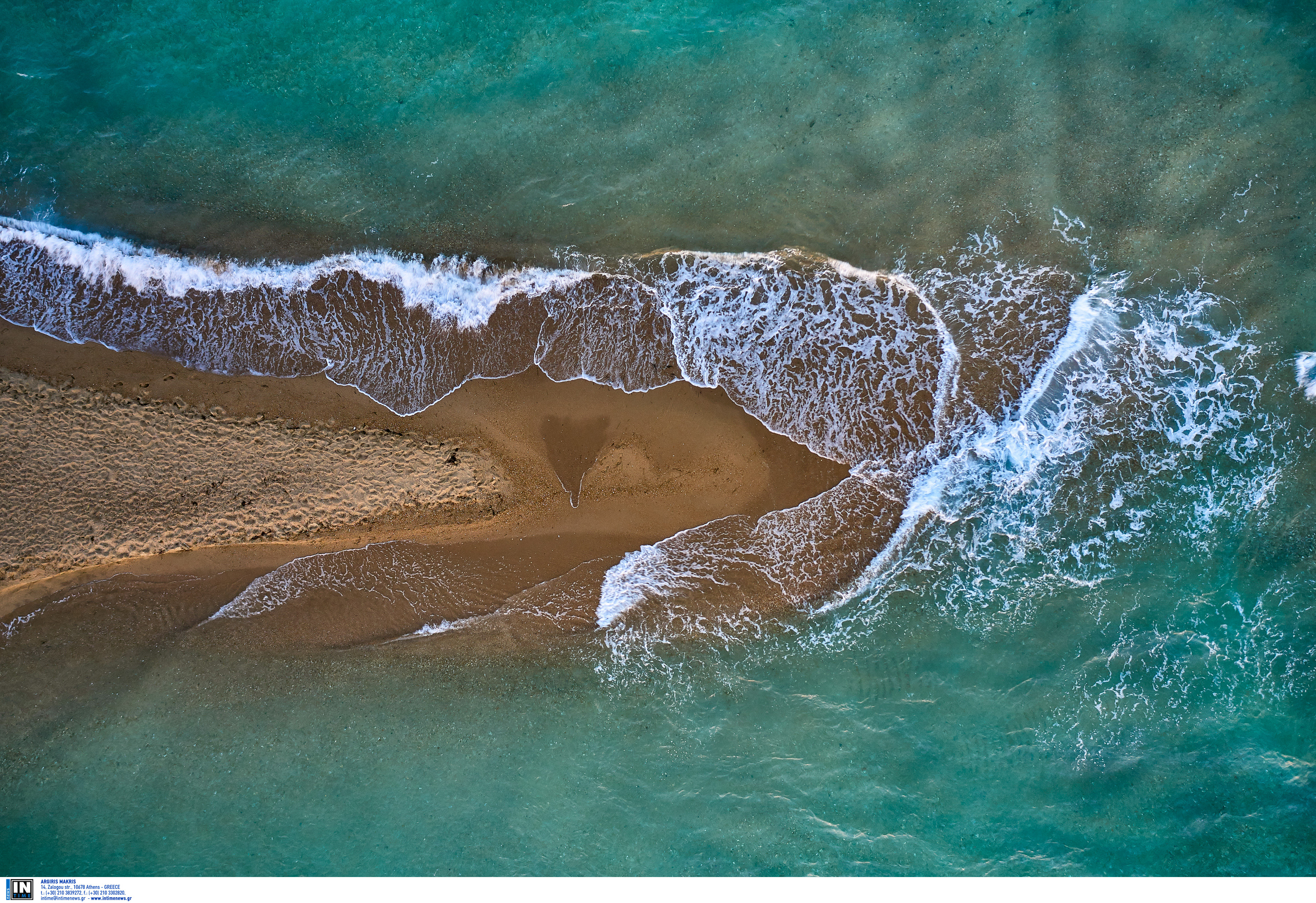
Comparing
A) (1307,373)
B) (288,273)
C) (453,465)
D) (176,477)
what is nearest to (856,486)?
(453,465)

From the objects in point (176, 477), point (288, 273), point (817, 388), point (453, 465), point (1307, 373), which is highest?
point (288, 273)

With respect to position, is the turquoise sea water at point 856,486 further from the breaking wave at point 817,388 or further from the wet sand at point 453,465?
the wet sand at point 453,465

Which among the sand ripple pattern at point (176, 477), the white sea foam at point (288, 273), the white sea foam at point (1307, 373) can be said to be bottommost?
the sand ripple pattern at point (176, 477)

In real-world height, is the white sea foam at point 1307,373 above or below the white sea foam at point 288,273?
below

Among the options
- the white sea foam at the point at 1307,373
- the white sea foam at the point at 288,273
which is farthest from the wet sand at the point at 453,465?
the white sea foam at the point at 1307,373

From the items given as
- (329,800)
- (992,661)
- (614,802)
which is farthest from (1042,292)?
(329,800)

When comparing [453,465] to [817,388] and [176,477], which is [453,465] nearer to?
[176,477]

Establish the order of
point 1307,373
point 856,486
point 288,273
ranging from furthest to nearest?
point 288,273 → point 856,486 → point 1307,373
